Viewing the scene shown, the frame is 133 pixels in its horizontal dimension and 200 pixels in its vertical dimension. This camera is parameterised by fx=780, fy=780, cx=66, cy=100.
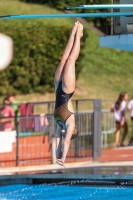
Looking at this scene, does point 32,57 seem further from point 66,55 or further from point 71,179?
point 66,55

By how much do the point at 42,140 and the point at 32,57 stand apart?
992cm

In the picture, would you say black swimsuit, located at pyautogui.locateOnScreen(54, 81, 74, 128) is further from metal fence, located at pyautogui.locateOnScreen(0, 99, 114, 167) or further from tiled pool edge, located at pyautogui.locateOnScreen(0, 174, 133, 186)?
metal fence, located at pyautogui.locateOnScreen(0, 99, 114, 167)

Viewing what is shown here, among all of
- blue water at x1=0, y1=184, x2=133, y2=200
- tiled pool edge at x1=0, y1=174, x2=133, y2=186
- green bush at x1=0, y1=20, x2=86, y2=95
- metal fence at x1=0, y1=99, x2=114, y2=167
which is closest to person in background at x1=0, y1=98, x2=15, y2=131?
metal fence at x1=0, y1=99, x2=114, y2=167

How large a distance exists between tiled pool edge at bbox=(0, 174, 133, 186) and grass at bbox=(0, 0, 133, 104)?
1460 centimetres

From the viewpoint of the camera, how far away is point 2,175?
45.1 feet

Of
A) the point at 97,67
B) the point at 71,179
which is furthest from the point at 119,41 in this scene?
the point at 97,67

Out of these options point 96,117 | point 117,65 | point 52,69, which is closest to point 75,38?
point 96,117

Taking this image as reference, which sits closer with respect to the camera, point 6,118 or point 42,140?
point 6,118

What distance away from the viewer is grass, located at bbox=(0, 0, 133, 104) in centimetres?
2889

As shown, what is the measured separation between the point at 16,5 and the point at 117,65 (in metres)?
4.70

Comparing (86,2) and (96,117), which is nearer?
(96,117)

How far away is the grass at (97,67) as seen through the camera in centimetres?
2889

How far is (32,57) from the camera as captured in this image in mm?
26891

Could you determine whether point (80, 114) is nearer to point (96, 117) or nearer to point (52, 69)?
point (96, 117)
